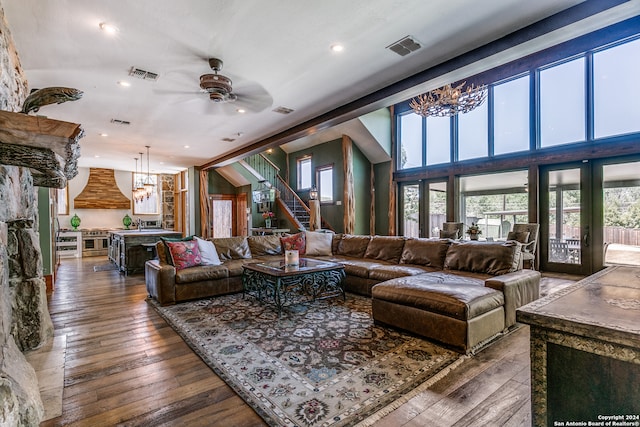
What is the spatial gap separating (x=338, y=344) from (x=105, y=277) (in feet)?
18.1

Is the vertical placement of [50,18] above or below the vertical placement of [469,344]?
above

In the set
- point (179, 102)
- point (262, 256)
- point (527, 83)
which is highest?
point (527, 83)

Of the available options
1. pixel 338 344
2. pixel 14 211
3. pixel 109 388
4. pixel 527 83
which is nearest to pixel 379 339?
pixel 338 344

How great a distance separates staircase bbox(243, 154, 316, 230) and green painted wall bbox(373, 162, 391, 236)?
7.73ft

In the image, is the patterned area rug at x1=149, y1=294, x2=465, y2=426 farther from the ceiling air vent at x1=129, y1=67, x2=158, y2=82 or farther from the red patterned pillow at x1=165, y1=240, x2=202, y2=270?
the ceiling air vent at x1=129, y1=67, x2=158, y2=82

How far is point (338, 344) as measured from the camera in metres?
2.81

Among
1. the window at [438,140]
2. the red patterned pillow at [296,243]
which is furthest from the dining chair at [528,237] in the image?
the red patterned pillow at [296,243]

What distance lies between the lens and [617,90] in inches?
224

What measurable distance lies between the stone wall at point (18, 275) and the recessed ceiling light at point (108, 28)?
2.12ft

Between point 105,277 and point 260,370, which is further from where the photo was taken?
point 105,277

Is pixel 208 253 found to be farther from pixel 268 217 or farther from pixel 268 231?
pixel 268 217

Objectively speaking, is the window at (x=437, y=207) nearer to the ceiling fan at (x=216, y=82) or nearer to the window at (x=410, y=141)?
the window at (x=410, y=141)

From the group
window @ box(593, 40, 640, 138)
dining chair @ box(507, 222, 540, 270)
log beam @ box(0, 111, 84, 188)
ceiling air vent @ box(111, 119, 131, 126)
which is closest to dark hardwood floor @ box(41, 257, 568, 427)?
log beam @ box(0, 111, 84, 188)

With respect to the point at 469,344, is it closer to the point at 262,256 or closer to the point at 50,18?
the point at 262,256
